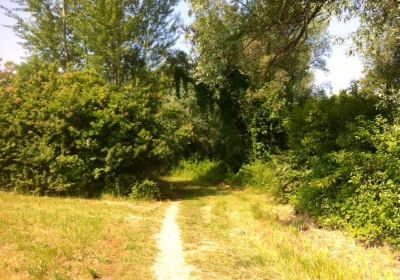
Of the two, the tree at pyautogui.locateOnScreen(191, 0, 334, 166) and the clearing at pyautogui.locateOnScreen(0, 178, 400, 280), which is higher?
the tree at pyautogui.locateOnScreen(191, 0, 334, 166)

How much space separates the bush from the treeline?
5.5 inches

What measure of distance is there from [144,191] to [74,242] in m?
9.84

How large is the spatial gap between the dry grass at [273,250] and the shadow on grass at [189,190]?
6.31 m

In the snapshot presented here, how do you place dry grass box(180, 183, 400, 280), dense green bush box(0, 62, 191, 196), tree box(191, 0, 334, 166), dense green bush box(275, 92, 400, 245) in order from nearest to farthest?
dry grass box(180, 183, 400, 280) < dense green bush box(275, 92, 400, 245) < tree box(191, 0, 334, 166) < dense green bush box(0, 62, 191, 196)

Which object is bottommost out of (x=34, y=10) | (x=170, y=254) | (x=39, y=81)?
(x=170, y=254)

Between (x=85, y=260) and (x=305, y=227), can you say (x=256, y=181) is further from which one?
(x=85, y=260)

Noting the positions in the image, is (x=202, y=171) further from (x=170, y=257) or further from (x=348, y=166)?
(x=170, y=257)

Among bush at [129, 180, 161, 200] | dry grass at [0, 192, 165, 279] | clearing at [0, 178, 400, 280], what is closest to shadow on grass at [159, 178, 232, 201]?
bush at [129, 180, 161, 200]

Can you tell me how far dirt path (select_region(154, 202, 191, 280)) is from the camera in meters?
7.81

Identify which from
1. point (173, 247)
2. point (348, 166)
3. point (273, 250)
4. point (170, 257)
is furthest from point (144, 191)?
point (273, 250)

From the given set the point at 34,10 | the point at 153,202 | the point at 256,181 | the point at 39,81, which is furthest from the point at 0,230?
the point at 34,10

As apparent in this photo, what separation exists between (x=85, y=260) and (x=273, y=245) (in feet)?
13.7

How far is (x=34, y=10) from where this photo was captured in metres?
29.6

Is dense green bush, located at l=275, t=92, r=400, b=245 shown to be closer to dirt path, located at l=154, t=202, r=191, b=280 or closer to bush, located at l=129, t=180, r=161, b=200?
dirt path, located at l=154, t=202, r=191, b=280
